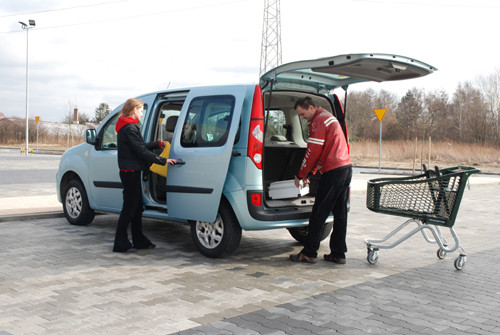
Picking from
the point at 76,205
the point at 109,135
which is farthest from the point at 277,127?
the point at 76,205

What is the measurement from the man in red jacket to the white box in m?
0.23

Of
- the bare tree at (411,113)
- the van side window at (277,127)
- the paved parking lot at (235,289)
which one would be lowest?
the paved parking lot at (235,289)

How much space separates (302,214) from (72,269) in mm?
2638

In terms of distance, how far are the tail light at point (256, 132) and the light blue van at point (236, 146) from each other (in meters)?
0.01

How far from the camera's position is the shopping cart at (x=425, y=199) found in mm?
5879

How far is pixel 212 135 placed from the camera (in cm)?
643

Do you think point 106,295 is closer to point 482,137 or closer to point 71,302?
point 71,302

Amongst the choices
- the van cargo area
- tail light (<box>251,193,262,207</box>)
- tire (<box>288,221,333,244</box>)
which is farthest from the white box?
tire (<box>288,221,333,244</box>)

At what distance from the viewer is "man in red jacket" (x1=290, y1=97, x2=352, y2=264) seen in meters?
6.26

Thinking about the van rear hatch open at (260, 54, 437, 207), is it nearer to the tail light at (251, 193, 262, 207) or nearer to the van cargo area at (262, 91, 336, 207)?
the van cargo area at (262, 91, 336, 207)

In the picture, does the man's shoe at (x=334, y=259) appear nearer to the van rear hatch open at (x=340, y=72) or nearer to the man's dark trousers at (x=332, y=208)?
the man's dark trousers at (x=332, y=208)

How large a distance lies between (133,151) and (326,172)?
2.38 meters

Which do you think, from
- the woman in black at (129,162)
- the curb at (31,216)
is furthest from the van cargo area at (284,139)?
the curb at (31,216)

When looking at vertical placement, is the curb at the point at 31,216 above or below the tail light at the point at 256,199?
below
